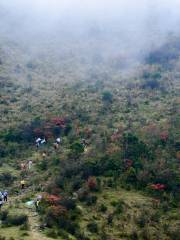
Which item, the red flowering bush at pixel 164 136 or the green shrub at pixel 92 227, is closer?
the green shrub at pixel 92 227

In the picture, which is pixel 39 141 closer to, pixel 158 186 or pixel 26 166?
pixel 26 166

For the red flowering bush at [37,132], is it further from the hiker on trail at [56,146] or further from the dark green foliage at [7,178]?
the dark green foliage at [7,178]

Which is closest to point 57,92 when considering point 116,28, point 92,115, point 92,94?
point 92,94

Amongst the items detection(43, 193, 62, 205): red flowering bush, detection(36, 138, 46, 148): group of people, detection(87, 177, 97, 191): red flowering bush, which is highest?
detection(36, 138, 46, 148): group of people

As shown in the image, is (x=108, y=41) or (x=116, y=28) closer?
(x=108, y=41)

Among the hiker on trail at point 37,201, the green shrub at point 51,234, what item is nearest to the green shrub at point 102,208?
the hiker on trail at point 37,201

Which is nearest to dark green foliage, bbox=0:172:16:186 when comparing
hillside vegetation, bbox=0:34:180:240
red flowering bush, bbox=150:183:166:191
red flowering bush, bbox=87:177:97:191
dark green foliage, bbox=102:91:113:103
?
hillside vegetation, bbox=0:34:180:240

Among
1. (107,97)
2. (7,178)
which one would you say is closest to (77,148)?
(7,178)

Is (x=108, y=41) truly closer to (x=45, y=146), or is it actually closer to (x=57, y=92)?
(x=57, y=92)

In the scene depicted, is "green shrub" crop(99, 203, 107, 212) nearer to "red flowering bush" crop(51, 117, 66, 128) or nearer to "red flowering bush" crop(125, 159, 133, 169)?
"red flowering bush" crop(125, 159, 133, 169)

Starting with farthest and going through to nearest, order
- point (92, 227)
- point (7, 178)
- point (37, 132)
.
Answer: point (37, 132) → point (7, 178) → point (92, 227)

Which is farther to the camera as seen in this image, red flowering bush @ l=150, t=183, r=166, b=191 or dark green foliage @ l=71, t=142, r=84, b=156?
dark green foliage @ l=71, t=142, r=84, b=156
